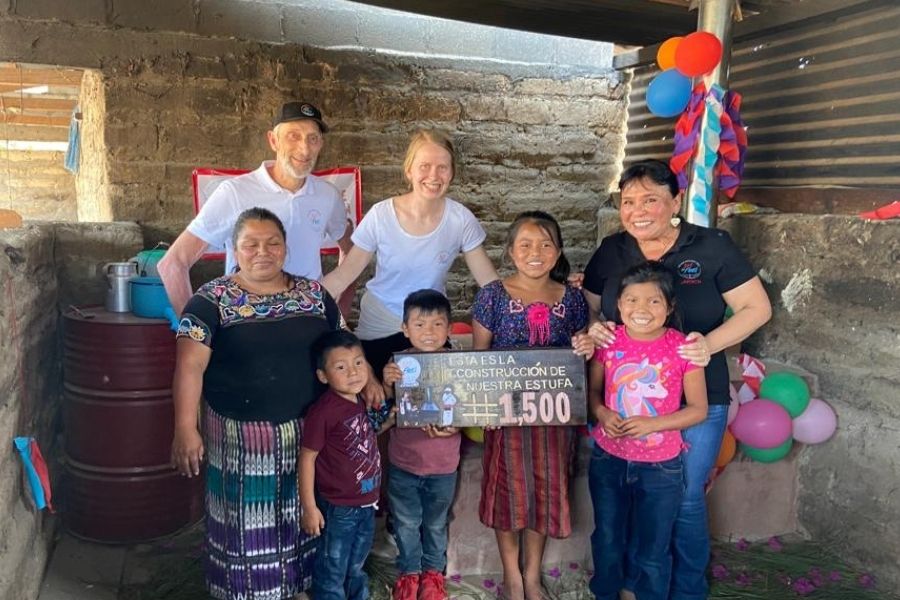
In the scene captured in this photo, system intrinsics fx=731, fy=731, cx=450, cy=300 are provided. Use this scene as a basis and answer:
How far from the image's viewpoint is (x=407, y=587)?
9.27 ft

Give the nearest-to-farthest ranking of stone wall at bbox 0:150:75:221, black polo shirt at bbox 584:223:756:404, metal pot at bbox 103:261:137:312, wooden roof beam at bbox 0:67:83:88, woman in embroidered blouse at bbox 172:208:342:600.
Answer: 1. woman in embroidered blouse at bbox 172:208:342:600
2. black polo shirt at bbox 584:223:756:404
3. metal pot at bbox 103:261:137:312
4. wooden roof beam at bbox 0:67:83:88
5. stone wall at bbox 0:150:75:221

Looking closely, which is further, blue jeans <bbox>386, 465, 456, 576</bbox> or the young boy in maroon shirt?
blue jeans <bbox>386, 465, 456, 576</bbox>

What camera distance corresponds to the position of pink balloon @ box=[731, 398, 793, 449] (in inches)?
130

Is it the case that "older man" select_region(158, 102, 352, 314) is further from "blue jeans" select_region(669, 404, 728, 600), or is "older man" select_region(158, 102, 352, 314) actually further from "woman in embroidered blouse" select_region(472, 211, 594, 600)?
"blue jeans" select_region(669, 404, 728, 600)

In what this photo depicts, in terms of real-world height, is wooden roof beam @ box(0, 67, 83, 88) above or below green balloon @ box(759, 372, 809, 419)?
above

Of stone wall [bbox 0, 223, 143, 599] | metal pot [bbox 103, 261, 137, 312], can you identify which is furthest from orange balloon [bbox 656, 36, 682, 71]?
stone wall [bbox 0, 223, 143, 599]

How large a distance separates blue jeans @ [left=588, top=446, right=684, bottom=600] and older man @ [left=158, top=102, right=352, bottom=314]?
1.48 metres

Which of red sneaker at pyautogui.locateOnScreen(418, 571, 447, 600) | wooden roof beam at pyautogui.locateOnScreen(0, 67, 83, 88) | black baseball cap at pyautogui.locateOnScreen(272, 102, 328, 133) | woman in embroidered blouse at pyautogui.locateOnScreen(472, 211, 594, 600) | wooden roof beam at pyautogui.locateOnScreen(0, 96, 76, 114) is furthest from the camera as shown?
wooden roof beam at pyautogui.locateOnScreen(0, 96, 76, 114)

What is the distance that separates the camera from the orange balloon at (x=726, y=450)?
329 centimetres

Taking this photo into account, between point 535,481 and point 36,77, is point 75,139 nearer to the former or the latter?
point 36,77

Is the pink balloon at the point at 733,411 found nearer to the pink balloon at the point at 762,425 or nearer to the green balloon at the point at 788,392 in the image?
the pink balloon at the point at 762,425

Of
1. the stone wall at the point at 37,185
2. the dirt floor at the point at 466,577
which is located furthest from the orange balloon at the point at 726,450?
the stone wall at the point at 37,185

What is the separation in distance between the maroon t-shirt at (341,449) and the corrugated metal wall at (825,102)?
9.09 ft

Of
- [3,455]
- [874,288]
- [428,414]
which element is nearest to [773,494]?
[874,288]
